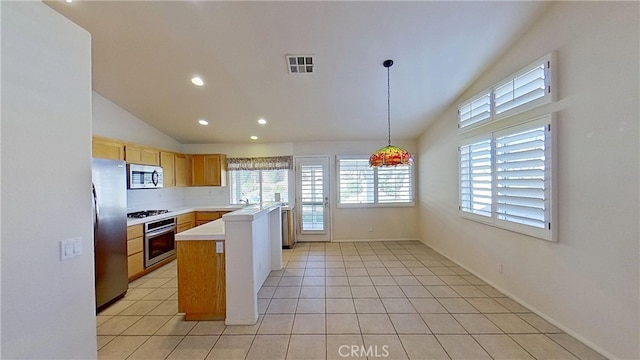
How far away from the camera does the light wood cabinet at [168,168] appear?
15.9ft

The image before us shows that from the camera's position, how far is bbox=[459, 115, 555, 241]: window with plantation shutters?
7.94 ft

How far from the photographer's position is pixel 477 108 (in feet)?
11.4

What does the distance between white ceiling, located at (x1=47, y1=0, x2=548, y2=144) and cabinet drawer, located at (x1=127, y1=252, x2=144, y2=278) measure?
242 centimetres

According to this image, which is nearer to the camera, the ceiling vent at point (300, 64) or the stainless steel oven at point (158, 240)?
the ceiling vent at point (300, 64)

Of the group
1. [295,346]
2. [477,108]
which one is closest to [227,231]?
[295,346]

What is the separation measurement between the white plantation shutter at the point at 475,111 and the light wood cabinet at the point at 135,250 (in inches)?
200

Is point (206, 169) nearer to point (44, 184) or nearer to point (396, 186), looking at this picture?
point (396, 186)

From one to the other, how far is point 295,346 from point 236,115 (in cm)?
375

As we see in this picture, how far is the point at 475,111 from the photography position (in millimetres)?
3537

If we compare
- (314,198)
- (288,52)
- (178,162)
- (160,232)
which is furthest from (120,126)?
(314,198)

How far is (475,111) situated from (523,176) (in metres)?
1.29

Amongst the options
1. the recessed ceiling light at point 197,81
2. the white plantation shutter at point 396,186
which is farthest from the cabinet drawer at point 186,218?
the white plantation shutter at point 396,186

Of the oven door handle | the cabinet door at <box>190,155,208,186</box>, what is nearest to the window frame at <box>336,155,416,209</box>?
the cabinet door at <box>190,155,208,186</box>

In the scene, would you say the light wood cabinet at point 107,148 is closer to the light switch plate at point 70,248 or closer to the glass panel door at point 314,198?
the light switch plate at point 70,248
